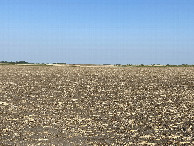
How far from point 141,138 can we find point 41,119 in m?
6.73

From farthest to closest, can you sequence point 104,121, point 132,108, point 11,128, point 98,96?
point 98,96 → point 132,108 → point 104,121 → point 11,128

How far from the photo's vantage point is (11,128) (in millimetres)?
17109

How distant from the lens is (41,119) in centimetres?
1945

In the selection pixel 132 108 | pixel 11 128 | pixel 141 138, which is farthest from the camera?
pixel 132 108

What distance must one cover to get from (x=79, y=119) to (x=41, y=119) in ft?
7.34

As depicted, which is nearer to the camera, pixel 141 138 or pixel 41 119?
pixel 141 138

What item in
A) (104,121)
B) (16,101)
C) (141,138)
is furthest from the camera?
(16,101)

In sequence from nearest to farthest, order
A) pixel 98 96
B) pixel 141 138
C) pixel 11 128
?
1. pixel 141 138
2. pixel 11 128
3. pixel 98 96

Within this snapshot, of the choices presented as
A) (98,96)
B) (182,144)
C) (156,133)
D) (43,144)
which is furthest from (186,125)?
(98,96)

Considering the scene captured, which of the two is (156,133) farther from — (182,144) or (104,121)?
(104,121)

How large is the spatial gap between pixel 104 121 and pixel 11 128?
5.23 metres

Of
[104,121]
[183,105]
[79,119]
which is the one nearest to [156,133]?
[104,121]

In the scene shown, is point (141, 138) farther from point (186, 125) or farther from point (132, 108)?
point (132, 108)

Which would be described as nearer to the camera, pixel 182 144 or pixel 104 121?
pixel 182 144
